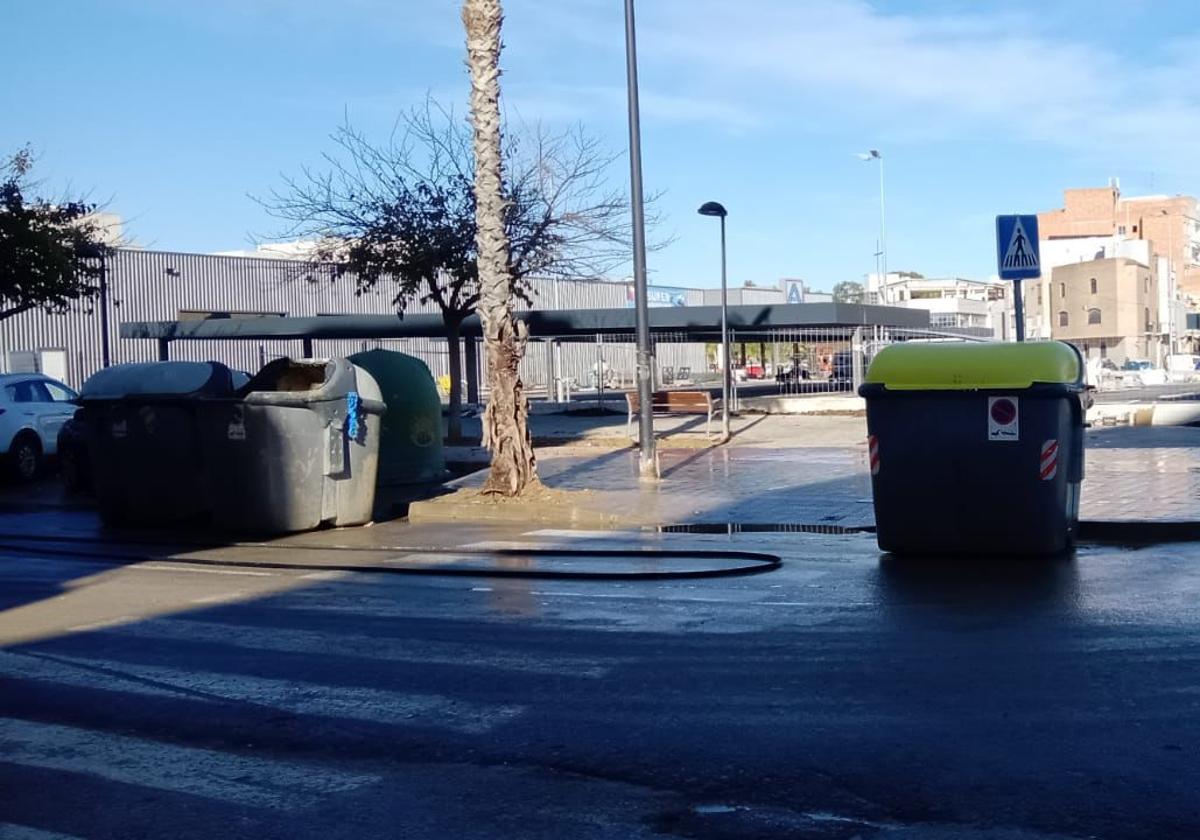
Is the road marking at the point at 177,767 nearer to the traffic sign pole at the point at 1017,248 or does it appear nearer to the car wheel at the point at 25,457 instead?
the traffic sign pole at the point at 1017,248

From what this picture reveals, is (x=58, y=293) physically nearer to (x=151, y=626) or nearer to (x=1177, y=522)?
(x=151, y=626)

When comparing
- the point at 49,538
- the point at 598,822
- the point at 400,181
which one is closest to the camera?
the point at 598,822

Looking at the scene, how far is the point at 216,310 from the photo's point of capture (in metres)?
54.3

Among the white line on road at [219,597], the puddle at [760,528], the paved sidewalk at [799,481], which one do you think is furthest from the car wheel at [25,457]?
the white line on road at [219,597]

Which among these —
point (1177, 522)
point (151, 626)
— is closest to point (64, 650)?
point (151, 626)

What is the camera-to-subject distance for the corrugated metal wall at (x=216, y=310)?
4825cm

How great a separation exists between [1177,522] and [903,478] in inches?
111

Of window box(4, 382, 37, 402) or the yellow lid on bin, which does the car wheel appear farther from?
the yellow lid on bin

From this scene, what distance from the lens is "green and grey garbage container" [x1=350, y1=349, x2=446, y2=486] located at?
19.6 meters

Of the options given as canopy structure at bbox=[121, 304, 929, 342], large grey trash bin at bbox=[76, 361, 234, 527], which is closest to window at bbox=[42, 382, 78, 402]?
large grey trash bin at bbox=[76, 361, 234, 527]

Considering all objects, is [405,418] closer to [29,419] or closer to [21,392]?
[29,419]

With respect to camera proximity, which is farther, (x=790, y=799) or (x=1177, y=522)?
(x=1177, y=522)

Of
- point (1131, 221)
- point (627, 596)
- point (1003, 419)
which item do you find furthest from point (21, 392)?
point (1131, 221)

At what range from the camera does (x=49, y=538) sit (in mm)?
14867
